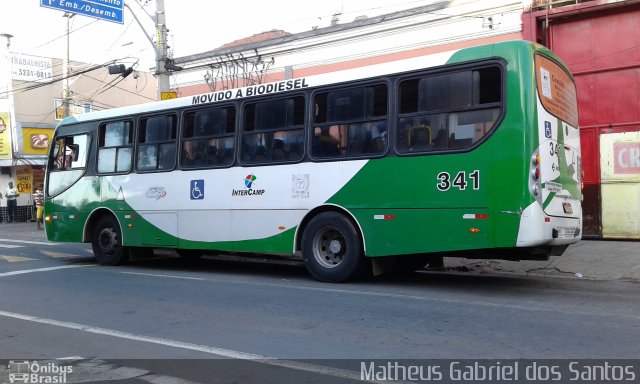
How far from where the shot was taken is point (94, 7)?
14289 mm

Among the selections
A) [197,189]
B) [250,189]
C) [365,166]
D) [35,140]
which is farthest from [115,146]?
[35,140]

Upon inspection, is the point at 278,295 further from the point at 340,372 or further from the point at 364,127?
the point at 340,372

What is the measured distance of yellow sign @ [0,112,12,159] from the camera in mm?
27219

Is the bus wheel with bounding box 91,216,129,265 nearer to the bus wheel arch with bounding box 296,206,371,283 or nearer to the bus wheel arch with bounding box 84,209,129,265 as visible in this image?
the bus wheel arch with bounding box 84,209,129,265

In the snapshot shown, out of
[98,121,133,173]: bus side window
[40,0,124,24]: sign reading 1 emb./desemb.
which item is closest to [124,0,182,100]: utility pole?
[40,0,124,24]: sign reading 1 emb./desemb.

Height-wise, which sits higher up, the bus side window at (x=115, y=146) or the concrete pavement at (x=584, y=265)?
the bus side window at (x=115, y=146)

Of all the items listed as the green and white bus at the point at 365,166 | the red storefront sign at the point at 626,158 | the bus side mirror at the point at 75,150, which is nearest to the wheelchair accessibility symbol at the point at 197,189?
the green and white bus at the point at 365,166

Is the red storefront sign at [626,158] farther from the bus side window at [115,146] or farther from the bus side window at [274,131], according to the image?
the bus side window at [115,146]

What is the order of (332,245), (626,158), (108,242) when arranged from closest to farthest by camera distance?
(332,245), (108,242), (626,158)

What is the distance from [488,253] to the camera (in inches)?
314

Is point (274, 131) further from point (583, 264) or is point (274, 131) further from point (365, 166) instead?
point (583, 264)

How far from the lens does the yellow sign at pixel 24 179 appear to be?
2858 centimetres

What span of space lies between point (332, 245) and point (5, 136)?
79.0 feet

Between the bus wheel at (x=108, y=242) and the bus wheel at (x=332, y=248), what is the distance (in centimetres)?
475
